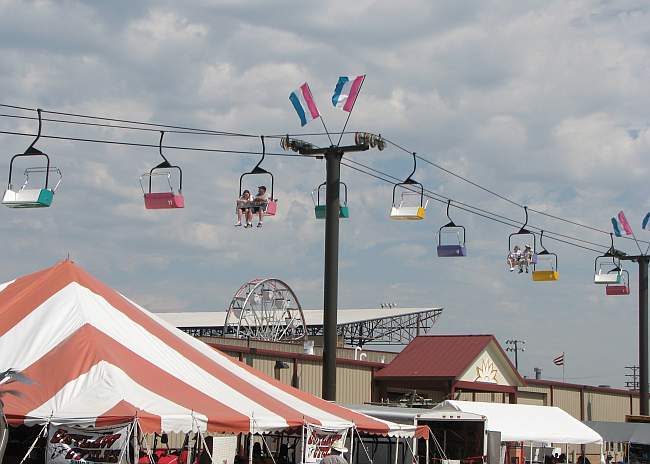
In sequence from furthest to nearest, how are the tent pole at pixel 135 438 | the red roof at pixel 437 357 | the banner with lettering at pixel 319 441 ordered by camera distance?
the red roof at pixel 437 357 < the banner with lettering at pixel 319 441 < the tent pole at pixel 135 438

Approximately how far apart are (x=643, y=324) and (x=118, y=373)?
84.8 ft

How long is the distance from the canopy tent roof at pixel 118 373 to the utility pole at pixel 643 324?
20095 mm

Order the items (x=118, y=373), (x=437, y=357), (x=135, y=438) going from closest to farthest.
A: 1. (x=135, y=438)
2. (x=118, y=373)
3. (x=437, y=357)

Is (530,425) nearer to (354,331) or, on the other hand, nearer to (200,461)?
(200,461)

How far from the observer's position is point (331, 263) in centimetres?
1975

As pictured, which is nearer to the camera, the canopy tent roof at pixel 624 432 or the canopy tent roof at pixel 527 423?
the canopy tent roof at pixel 527 423

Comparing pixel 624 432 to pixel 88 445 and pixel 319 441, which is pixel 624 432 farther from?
pixel 88 445

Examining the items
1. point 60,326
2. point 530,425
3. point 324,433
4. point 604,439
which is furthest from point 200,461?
point 604,439

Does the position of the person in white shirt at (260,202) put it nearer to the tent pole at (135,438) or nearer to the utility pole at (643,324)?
the tent pole at (135,438)

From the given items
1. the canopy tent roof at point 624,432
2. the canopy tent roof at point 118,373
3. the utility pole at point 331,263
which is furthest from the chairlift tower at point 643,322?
the canopy tent roof at point 118,373

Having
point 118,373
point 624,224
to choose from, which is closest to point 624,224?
point 624,224

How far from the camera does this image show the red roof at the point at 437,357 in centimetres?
3219

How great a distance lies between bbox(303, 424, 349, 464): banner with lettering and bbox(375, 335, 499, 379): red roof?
15547 millimetres

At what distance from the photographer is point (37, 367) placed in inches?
575
